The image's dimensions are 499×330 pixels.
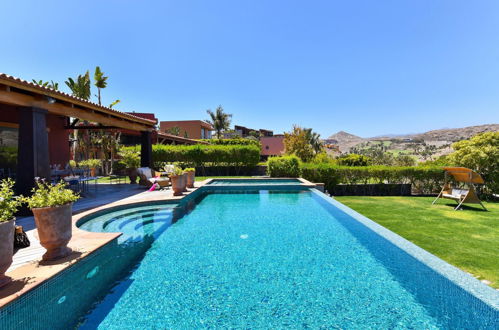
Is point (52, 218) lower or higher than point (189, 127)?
lower

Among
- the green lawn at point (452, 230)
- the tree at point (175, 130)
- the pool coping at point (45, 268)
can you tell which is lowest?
the green lawn at point (452, 230)

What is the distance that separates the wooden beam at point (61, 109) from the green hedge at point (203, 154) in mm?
6804

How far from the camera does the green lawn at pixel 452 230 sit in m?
4.25

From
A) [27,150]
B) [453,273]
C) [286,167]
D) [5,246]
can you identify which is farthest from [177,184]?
[286,167]

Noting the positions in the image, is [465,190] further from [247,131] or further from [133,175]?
[247,131]

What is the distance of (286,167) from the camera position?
49.2 ft

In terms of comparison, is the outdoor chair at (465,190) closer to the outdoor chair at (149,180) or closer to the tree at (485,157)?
the tree at (485,157)

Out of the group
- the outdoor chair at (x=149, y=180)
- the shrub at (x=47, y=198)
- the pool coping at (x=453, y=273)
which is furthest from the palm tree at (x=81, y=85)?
the pool coping at (x=453, y=273)

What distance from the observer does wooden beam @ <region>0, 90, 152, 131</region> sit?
5.37 m

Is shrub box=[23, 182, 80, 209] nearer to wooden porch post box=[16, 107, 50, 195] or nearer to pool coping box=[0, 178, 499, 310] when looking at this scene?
pool coping box=[0, 178, 499, 310]

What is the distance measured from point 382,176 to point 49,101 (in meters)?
14.9

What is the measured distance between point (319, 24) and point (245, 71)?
35.5 feet

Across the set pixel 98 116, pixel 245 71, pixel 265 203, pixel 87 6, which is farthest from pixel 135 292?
pixel 245 71

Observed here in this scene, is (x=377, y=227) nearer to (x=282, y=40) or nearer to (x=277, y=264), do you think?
(x=277, y=264)
